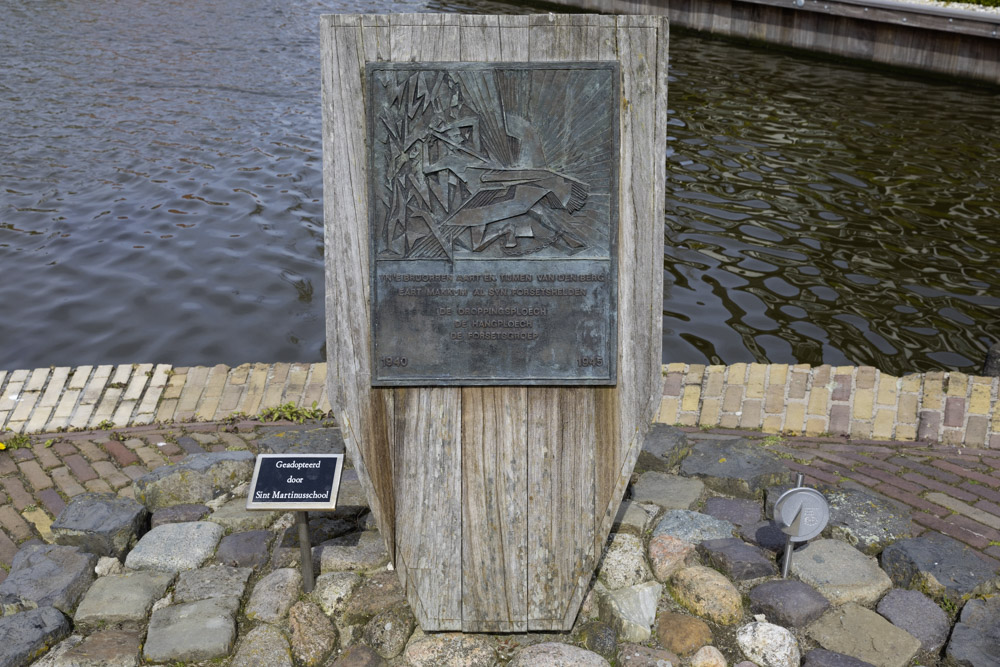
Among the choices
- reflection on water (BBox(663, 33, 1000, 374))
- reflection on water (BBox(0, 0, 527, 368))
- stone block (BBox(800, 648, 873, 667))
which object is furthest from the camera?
reflection on water (BBox(0, 0, 527, 368))

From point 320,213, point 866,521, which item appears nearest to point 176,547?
point 866,521

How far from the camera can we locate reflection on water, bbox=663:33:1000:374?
789 centimetres

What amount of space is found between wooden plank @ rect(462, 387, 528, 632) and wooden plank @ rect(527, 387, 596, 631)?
0.04 metres

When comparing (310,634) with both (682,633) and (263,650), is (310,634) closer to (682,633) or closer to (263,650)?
(263,650)

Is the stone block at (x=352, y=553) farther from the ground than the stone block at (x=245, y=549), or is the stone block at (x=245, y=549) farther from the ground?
the stone block at (x=352, y=553)

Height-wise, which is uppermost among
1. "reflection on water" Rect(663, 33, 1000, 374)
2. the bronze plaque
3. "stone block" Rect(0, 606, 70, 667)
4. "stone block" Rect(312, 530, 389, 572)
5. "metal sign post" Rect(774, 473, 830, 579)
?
the bronze plaque

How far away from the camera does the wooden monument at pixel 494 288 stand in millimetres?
3355

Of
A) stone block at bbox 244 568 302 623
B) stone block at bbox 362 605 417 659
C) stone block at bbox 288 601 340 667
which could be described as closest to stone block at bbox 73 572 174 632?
stone block at bbox 244 568 302 623

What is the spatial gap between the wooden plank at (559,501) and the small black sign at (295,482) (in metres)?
0.83

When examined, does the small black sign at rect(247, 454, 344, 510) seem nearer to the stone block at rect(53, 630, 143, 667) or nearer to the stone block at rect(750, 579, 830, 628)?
the stone block at rect(53, 630, 143, 667)

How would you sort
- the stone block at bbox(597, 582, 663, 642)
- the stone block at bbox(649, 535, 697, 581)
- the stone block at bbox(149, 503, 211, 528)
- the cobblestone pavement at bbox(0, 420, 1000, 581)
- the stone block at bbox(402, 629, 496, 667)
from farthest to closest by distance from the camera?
the cobblestone pavement at bbox(0, 420, 1000, 581) → the stone block at bbox(149, 503, 211, 528) → the stone block at bbox(649, 535, 697, 581) → the stone block at bbox(597, 582, 663, 642) → the stone block at bbox(402, 629, 496, 667)

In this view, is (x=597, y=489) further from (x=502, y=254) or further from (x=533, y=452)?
(x=502, y=254)

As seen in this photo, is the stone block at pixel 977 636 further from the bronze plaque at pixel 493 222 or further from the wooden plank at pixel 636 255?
the bronze plaque at pixel 493 222

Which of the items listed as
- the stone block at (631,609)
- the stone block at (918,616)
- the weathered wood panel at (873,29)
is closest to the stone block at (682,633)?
the stone block at (631,609)
